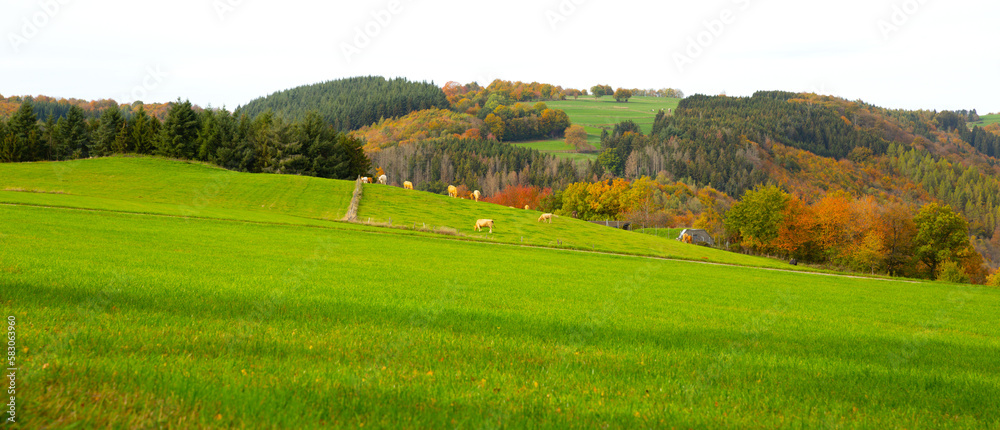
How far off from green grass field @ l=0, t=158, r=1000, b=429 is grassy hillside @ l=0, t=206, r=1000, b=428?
0.04 meters

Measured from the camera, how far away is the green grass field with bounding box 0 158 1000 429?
16.0ft

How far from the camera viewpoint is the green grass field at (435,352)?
4.87 metres

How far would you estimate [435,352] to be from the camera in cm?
773

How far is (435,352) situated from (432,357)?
0.30 metres

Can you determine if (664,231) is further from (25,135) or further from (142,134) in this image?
(25,135)

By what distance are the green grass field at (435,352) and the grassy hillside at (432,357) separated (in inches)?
1.4

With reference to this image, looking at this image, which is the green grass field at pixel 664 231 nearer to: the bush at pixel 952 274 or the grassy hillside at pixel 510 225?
the grassy hillside at pixel 510 225

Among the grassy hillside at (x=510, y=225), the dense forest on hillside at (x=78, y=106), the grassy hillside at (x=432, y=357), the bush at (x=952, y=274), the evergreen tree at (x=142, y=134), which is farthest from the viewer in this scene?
the dense forest on hillside at (x=78, y=106)

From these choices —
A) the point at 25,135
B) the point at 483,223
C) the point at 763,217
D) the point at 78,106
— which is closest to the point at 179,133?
the point at 25,135

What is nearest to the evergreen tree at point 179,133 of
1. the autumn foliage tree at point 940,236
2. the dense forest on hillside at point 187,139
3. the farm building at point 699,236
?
the dense forest on hillside at point 187,139

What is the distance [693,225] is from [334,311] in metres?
134

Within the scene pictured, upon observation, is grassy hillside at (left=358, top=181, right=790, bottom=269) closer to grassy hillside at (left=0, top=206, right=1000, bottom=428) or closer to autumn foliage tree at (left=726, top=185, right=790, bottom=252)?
autumn foliage tree at (left=726, top=185, right=790, bottom=252)

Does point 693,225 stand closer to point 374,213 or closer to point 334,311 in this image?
point 374,213

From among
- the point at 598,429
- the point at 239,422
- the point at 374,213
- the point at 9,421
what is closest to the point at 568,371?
the point at 598,429
